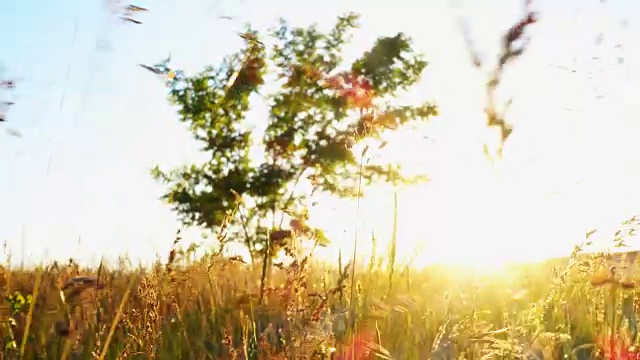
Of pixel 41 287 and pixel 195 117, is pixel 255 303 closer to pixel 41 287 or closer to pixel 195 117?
pixel 41 287

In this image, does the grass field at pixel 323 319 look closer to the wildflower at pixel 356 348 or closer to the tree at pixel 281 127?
the wildflower at pixel 356 348

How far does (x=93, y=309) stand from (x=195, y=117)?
13.9m

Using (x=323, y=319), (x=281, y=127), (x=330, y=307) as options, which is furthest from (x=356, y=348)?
(x=281, y=127)

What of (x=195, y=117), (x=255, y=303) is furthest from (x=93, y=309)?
(x=195, y=117)

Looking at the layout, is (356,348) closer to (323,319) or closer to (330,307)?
(323,319)

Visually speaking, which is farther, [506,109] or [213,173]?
[213,173]

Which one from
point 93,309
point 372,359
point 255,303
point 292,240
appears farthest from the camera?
point 93,309

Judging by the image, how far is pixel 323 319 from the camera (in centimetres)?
228

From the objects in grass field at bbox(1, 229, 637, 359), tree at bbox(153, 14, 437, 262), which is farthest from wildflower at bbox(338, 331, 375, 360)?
tree at bbox(153, 14, 437, 262)

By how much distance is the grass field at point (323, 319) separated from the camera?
90.1 inches

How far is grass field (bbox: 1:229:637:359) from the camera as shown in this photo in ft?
7.51

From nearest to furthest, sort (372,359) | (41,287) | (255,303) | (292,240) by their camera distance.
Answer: (292,240) < (372,359) < (255,303) < (41,287)

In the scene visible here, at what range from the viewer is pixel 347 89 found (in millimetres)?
2959

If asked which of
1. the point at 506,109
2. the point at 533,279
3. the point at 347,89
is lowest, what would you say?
the point at 533,279
